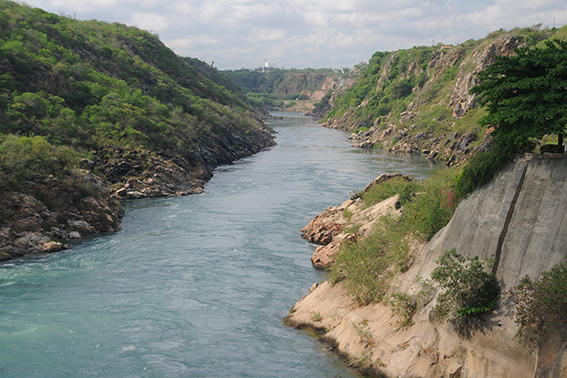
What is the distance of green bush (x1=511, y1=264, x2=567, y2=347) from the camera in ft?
40.7

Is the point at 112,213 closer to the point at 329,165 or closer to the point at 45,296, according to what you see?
the point at 45,296

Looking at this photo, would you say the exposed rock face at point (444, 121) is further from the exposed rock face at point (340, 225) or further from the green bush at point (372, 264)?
the green bush at point (372, 264)

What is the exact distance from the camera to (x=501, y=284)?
1414 centimetres

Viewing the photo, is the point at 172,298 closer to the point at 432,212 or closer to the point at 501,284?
the point at 432,212

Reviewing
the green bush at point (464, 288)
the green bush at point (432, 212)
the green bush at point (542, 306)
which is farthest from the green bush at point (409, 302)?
the green bush at point (542, 306)

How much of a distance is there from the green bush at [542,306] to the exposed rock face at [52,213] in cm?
2506

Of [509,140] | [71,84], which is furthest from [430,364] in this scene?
[71,84]

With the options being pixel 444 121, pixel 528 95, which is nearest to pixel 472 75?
pixel 444 121

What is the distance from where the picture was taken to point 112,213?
36.1m

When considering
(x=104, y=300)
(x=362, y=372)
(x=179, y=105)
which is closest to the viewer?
(x=362, y=372)

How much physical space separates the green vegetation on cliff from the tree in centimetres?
2971

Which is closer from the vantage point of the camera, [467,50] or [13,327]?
[13,327]

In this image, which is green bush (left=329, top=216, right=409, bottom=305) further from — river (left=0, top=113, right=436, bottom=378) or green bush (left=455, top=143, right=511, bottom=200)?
green bush (left=455, top=143, right=511, bottom=200)

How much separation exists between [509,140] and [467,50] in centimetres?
9482
